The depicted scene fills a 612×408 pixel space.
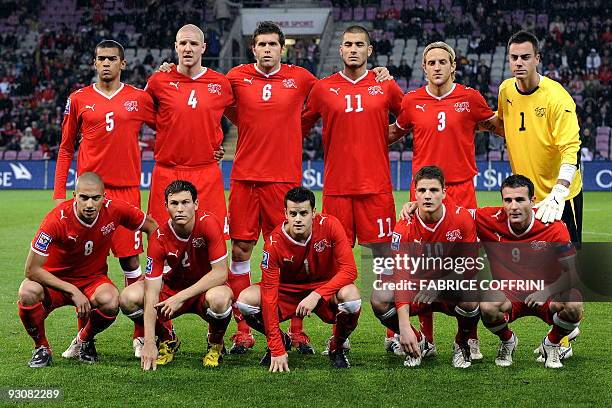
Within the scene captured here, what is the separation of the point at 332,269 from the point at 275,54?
5.16 ft

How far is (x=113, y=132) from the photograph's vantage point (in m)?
6.04

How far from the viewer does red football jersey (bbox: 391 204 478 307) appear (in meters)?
5.31

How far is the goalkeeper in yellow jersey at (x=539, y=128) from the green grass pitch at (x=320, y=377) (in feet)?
3.33

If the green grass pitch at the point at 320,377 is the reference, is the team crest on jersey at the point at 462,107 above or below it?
above

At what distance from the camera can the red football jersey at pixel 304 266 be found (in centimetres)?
524

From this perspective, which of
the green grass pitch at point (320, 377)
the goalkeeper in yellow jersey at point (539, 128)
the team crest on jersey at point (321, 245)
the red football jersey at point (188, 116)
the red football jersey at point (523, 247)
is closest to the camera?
the green grass pitch at point (320, 377)

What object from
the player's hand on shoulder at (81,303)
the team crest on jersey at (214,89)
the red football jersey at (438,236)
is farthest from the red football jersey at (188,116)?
the red football jersey at (438,236)

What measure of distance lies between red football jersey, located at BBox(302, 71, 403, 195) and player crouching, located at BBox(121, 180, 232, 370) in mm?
1124

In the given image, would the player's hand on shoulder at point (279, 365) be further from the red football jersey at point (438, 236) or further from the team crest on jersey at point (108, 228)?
the team crest on jersey at point (108, 228)

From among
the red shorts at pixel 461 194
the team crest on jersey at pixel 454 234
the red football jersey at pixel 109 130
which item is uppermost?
the red football jersey at pixel 109 130

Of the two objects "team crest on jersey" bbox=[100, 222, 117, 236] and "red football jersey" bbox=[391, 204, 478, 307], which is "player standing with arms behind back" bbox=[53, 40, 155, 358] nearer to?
"team crest on jersey" bbox=[100, 222, 117, 236]

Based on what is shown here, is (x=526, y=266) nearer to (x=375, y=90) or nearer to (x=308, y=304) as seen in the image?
(x=308, y=304)

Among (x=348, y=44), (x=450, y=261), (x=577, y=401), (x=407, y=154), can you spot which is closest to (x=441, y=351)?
(x=450, y=261)

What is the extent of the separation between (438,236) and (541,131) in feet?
3.36
